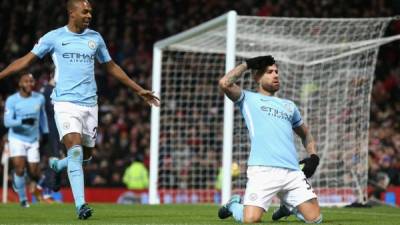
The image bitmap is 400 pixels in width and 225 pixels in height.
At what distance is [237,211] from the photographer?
28.2 ft

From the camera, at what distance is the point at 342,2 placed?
26.0m

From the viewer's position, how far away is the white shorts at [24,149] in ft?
48.1

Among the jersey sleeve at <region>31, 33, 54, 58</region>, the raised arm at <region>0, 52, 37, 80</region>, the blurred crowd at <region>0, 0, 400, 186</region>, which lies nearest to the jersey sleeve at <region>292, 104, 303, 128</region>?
the jersey sleeve at <region>31, 33, 54, 58</region>

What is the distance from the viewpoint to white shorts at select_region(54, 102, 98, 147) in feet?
30.0

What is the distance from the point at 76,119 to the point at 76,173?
0.57 metres

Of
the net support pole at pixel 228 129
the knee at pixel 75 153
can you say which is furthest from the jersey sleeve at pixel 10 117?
the knee at pixel 75 153

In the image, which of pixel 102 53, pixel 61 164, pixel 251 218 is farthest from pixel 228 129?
pixel 251 218

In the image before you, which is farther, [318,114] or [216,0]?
[216,0]

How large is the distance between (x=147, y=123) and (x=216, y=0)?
565 centimetres

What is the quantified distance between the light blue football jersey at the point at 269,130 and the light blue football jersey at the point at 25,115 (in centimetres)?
649

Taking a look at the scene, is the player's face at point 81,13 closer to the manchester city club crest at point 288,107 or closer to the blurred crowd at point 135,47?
the manchester city club crest at point 288,107

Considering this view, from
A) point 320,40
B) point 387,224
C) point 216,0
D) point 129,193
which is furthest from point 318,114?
point 216,0

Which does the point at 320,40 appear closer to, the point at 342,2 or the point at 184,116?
the point at 184,116

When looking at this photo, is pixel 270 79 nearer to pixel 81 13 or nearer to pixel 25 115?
pixel 81 13
